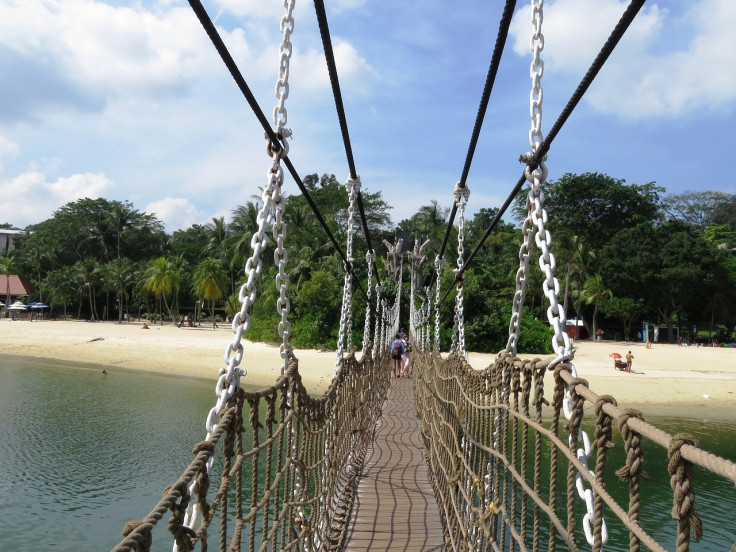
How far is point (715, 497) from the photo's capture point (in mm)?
6938

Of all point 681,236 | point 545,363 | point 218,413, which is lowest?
point 218,413

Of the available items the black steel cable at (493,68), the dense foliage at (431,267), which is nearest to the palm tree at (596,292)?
the dense foliage at (431,267)

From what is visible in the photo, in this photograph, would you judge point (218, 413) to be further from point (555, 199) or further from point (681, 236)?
point (555, 199)

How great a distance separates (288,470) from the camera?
2074 mm

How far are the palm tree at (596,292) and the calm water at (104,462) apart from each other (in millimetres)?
14000

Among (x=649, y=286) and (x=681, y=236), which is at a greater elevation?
(x=681, y=236)

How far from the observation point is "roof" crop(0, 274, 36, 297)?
31969 millimetres

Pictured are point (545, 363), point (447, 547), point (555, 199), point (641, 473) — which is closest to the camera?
point (641, 473)

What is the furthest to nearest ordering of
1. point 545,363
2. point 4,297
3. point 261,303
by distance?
point 4,297 → point 261,303 → point 545,363

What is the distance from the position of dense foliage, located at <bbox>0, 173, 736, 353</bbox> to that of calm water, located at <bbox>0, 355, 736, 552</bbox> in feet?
23.4

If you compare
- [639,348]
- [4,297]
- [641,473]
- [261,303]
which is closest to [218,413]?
[641,473]

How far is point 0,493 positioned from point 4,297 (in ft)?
103

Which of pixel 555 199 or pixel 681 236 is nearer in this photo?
pixel 681 236

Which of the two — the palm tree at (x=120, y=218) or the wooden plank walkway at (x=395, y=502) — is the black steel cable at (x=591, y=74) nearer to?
the wooden plank walkway at (x=395, y=502)
